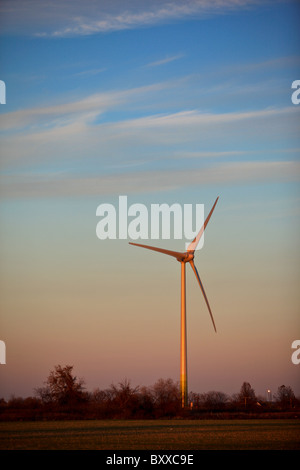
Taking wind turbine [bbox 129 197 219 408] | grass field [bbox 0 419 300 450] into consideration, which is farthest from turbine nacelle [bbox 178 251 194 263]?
grass field [bbox 0 419 300 450]

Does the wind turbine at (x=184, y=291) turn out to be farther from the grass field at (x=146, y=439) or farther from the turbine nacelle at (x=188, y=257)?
the grass field at (x=146, y=439)

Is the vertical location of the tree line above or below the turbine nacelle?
below

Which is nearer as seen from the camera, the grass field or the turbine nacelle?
the grass field

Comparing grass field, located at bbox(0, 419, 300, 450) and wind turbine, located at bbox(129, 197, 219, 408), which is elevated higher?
wind turbine, located at bbox(129, 197, 219, 408)

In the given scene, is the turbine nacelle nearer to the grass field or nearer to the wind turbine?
the wind turbine

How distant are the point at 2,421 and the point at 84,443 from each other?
2199 cm

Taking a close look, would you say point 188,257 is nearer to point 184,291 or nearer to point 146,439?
point 184,291

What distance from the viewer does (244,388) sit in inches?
3413

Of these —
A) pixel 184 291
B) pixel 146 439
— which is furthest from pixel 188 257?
pixel 146 439

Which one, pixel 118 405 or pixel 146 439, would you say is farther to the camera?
pixel 118 405

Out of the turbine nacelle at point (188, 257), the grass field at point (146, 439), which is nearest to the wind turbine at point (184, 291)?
the turbine nacelle at point (188, 257)
